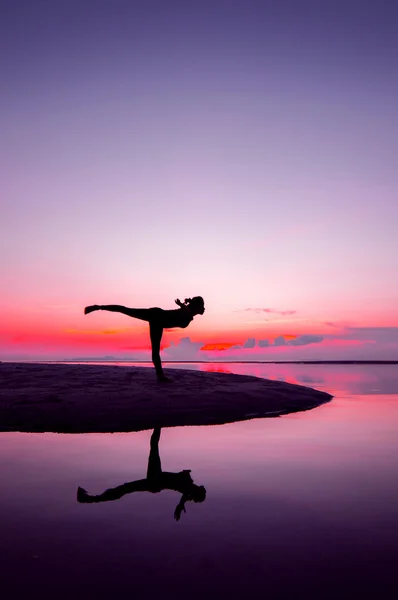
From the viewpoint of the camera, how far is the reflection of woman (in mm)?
6660

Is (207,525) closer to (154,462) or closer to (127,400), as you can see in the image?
(154,462)

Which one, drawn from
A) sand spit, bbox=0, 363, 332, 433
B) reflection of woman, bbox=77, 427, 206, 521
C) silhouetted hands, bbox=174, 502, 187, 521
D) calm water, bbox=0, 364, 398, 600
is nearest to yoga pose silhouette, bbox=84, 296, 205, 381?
sand spit, bbox=0, 363, 332, 433

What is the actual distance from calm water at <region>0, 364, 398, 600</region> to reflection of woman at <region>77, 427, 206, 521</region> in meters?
0.15

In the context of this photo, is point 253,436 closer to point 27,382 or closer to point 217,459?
point 217,459

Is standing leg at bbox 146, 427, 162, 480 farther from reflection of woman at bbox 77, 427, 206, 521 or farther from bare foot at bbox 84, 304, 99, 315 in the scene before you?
bare foot at bbox 84, 304, 99, 315

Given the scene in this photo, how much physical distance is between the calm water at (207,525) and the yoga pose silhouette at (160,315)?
23.6 feet

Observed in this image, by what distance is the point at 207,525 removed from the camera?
222 inches

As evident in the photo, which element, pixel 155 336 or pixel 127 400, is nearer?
pixel 127 400

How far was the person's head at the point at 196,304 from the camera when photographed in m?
17.3

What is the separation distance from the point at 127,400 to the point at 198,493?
893 cm

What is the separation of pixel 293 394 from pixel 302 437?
8.84 meters

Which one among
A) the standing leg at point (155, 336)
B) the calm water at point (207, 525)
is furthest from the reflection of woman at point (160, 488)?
the standing leg at point (155, 336)

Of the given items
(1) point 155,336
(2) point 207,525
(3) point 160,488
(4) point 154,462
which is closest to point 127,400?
(1) point 155,336

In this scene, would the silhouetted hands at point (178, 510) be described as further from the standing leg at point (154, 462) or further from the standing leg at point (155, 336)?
the standing leg at point (155, 336)
